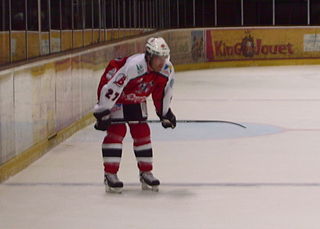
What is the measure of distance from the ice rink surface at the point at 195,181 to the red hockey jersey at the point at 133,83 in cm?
60

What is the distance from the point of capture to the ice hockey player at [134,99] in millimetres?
5828

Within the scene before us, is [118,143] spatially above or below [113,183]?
above

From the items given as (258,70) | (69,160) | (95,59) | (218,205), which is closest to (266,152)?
(69,160)

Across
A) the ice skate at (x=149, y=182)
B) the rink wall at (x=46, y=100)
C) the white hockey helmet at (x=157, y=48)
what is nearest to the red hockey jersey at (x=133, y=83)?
the white hockey helmet at (x=157, y=48)

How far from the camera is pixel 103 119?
5.91 m

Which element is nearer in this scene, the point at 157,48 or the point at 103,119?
the point at 157,48

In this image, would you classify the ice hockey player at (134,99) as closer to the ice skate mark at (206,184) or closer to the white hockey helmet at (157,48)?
the white hockey helmet at (157,48)

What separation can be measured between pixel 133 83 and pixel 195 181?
981 mm

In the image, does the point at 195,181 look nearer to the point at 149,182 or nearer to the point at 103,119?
the point at 149,182

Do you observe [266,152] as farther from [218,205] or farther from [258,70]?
[258,70]

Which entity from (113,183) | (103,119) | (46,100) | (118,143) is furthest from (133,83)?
(46,100)

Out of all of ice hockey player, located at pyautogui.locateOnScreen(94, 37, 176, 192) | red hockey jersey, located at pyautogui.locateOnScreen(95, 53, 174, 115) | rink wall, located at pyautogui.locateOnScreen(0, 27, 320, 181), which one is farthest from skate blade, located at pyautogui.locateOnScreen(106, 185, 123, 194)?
rink wall, located at pyautogui.locateOnScreen(0, 27, 320, 181)

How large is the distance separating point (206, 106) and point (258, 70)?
7.32m

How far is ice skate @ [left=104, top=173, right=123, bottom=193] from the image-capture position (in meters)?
6.04
